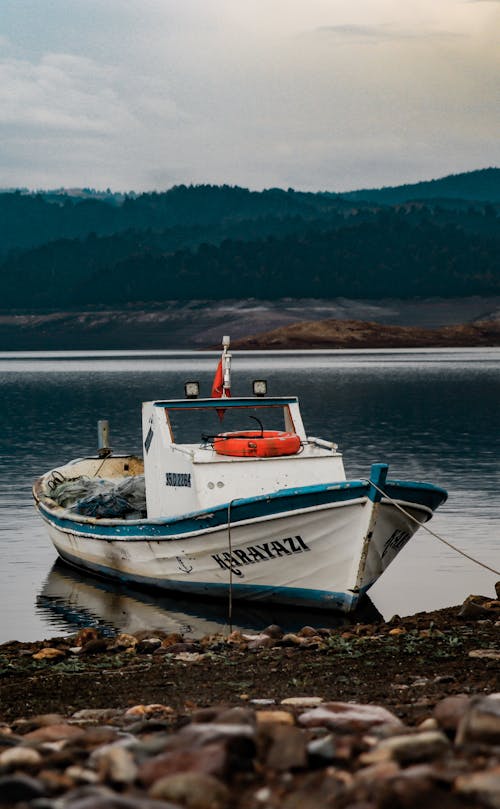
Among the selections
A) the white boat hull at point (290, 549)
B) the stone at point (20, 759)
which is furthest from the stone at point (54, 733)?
the white boat hull at point (290, 549)

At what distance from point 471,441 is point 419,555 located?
29753mm

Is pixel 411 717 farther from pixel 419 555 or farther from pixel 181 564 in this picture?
pixel 419 555

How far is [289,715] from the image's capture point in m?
7.48

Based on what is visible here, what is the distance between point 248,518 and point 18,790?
37.0 feet

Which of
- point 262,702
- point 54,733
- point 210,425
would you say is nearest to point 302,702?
point 262,702

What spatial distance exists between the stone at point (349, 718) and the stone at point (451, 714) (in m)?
0.28

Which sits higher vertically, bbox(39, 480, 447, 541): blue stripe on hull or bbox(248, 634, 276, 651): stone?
bbox(39, 480, 447, 541): blue stripe on hull

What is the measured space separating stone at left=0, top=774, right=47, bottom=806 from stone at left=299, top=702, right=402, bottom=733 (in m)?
2.33

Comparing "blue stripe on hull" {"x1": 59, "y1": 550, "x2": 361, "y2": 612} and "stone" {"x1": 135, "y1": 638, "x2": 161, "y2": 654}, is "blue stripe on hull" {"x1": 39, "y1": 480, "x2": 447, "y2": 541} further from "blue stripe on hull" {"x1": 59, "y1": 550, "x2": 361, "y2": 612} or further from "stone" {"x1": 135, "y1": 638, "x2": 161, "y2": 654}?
"stone" {"x1": 135, "y1": 638, "x2": 161, "y2": 654}

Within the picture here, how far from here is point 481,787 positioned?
5.09 meters

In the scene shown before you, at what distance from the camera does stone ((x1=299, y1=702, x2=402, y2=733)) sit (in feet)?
23.5

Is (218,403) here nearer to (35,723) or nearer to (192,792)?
(35,723)

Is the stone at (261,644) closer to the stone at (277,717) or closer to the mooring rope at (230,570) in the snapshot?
the mooring rope at (230,570)

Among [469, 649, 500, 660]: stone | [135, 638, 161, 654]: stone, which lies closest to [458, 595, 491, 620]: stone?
[469, 649, 500, 660]: stone
